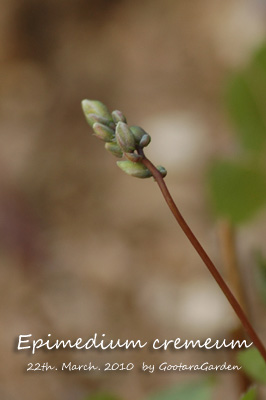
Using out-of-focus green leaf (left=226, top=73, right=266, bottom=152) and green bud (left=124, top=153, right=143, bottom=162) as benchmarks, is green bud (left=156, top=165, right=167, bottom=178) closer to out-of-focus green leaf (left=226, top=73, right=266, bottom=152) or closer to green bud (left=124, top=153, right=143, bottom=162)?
green bud (left=124, top=153, right=143, bottom=162)

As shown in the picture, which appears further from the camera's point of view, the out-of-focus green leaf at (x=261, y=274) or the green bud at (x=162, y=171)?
the out-of-focus green leaf at (x=261, y=274)

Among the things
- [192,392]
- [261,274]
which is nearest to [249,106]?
[261,274]

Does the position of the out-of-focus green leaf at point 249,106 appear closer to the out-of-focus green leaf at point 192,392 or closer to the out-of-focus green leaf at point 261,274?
the out-of-focus green leaf at point 261,274

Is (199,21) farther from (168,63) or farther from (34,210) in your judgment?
(34,210)

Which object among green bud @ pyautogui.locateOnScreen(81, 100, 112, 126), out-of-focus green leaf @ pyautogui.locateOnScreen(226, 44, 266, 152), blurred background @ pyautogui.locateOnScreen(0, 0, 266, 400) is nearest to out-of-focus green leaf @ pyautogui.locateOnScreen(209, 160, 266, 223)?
out-of-focus green leaf @ pyautogui.locateOnScreen(226, 44, 266, 152)

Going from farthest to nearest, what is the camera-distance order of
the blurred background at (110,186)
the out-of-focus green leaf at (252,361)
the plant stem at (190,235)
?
1. the blurred background at (110,186)
2. the out-of-focus green leaf at (252,361)
3. the plant stem at (190,235)

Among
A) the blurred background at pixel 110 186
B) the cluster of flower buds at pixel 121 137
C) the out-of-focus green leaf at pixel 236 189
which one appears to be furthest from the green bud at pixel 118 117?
the blurred background at pixel 110 186

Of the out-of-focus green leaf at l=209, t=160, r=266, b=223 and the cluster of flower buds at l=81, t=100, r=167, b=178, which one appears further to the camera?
the out-of-focus green leaf at l=209, t=160, r=266, b=223
